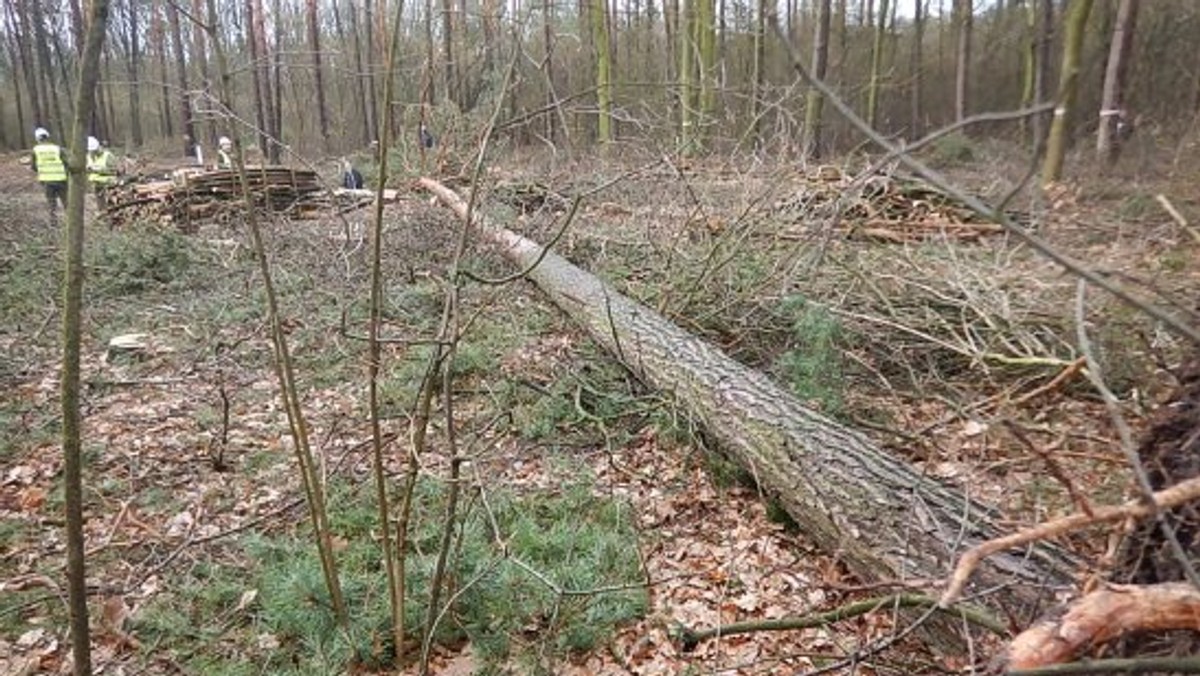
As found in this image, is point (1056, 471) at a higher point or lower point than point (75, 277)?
lower

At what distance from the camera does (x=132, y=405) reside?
4.79 metres

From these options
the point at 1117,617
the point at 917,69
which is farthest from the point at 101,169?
the point at 917,69

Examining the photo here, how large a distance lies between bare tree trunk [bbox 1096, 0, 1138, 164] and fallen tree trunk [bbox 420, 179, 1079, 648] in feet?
31.4

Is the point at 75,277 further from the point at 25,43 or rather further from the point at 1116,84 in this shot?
the point at 25,43

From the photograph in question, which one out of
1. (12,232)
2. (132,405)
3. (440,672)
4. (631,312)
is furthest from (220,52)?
(12,232)

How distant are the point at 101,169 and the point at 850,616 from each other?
37.0 feet

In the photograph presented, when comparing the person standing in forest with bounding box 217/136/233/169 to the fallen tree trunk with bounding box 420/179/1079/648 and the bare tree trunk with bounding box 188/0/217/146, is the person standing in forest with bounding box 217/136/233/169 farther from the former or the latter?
the fallen tree trunk with bounding box 420/179/1079/648

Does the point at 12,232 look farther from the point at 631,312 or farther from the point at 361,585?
the point at 361,585

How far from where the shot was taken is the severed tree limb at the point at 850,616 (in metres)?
1.93

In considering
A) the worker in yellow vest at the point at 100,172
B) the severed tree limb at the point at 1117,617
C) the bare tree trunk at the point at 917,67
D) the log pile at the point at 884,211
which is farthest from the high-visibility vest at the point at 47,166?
the bare tree trunk at the point at 917,67

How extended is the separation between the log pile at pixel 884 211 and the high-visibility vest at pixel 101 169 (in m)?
8.93

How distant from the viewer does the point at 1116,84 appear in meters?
10.3

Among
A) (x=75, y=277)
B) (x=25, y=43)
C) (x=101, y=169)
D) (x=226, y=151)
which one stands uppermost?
(x=25, y=43)

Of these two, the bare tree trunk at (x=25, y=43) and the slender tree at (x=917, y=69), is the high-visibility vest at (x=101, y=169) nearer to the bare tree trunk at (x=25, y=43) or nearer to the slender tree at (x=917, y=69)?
the bare tree trunk at (x=25, y=43)
